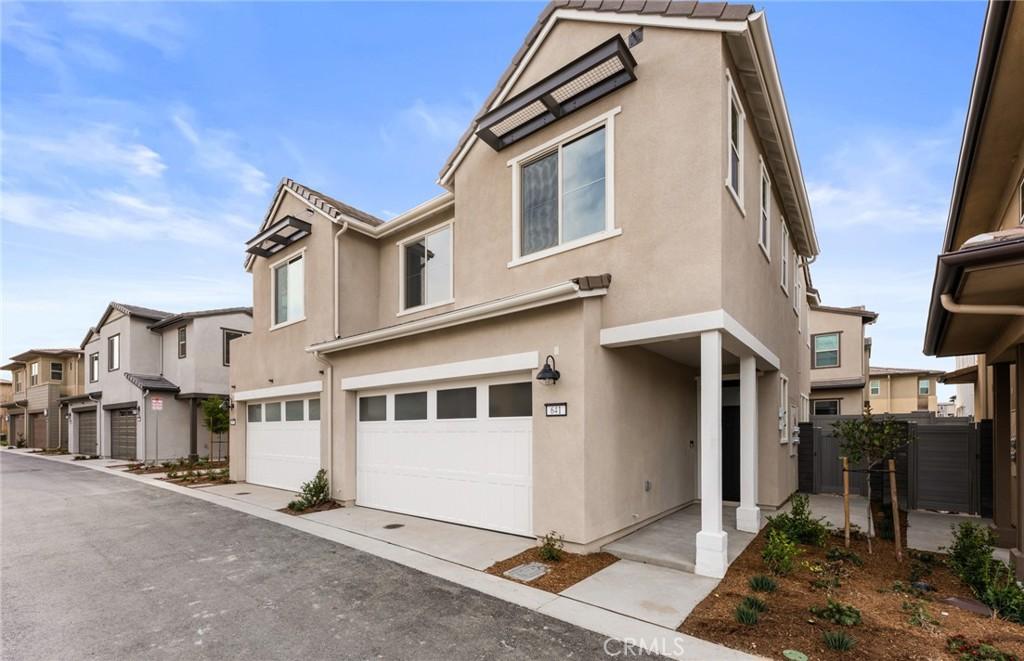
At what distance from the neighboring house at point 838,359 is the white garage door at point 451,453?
1597 cm

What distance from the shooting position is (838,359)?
1889 cm

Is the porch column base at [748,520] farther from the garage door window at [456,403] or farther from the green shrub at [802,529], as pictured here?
the garage door window at [456,403]

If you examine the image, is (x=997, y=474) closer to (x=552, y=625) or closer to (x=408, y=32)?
(x=552, y=625)

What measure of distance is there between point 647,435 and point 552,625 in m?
3.88

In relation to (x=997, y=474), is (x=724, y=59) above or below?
above

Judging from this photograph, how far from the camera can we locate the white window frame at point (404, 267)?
10141mm

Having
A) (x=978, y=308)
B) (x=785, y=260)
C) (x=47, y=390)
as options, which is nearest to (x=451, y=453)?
(x=978, y=308)

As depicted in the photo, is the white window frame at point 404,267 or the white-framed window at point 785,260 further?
the white-framed window at point 785,260

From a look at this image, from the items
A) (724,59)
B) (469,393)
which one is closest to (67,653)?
(469,393)

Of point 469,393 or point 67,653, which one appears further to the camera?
point 469,393

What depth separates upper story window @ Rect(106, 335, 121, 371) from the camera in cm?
2292

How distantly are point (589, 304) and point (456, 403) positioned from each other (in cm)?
308

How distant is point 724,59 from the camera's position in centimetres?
630

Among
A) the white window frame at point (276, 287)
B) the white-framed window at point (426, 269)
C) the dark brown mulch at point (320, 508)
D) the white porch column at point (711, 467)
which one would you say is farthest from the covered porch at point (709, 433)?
the white window frame at point (276, 287)
